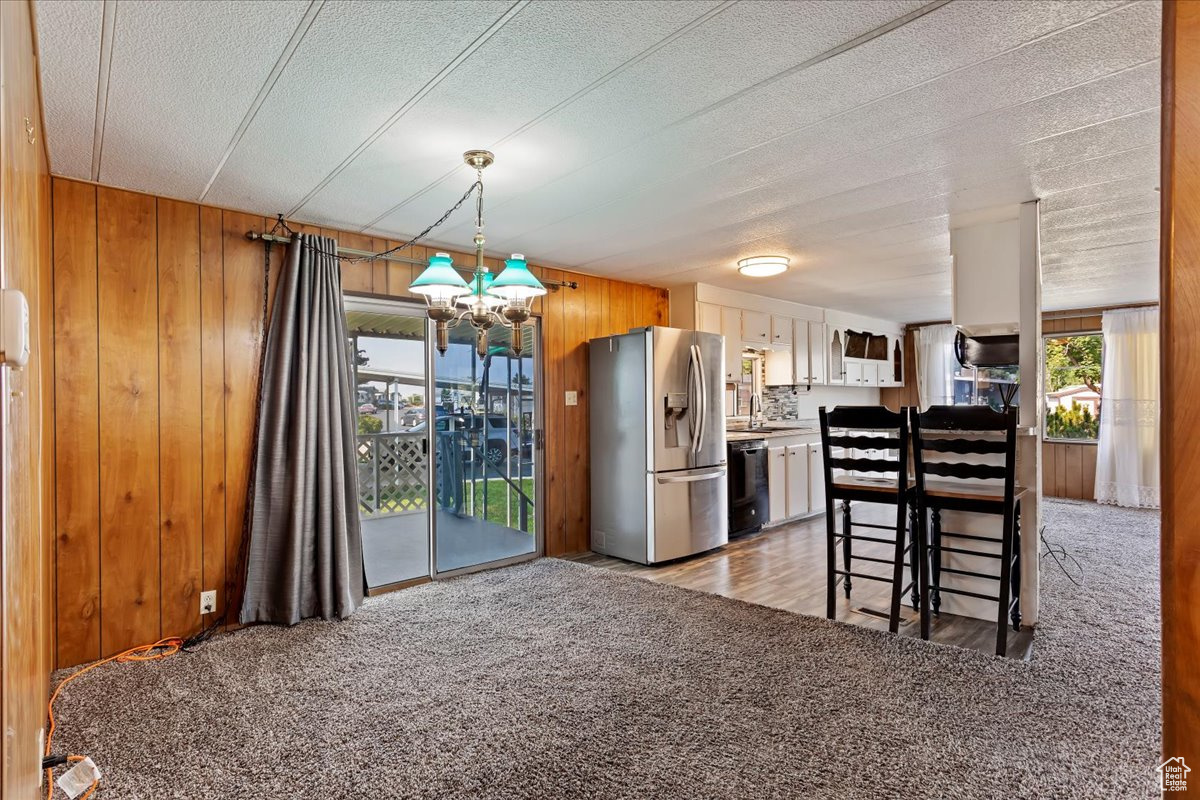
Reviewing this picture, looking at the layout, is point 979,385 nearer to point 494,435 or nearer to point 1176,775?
point 494,435

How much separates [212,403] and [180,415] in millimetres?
156

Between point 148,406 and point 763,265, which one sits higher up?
point 763,265

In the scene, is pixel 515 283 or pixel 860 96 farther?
pixel 515 283

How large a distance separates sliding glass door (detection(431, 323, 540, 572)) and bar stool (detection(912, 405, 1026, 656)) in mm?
2696

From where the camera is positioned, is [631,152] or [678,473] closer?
[631,152]

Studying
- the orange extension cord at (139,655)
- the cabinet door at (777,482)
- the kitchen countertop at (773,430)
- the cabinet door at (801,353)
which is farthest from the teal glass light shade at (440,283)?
the cabinet door at (801,353)

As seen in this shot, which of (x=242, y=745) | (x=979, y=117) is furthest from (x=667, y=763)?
(x=979, y=117)

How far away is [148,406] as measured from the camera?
304cm

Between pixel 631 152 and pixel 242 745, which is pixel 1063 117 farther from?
pixel 242 745

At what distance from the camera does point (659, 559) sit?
4512 millimetres

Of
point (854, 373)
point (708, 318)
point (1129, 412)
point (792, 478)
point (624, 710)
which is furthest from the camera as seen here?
point (854, 373)

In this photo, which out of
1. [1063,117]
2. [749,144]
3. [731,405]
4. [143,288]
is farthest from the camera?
[731,405]

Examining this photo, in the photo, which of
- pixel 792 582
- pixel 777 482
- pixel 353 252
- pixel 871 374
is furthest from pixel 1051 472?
pixel 353 252

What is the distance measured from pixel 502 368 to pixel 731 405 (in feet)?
8.98
